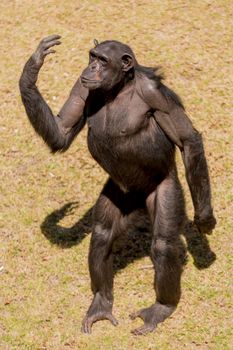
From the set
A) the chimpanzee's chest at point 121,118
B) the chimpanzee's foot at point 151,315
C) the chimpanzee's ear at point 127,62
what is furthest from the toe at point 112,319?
the chimpanzee's ear at point 127,62

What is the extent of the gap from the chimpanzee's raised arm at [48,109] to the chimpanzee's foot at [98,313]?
5.00 ft

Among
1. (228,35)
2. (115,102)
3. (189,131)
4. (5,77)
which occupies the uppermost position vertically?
(115,102)

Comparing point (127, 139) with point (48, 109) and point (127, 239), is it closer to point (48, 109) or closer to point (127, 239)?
point (48, 109)

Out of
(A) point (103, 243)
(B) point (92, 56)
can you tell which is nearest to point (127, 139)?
(B) point (92, 56)

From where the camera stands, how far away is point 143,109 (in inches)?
234

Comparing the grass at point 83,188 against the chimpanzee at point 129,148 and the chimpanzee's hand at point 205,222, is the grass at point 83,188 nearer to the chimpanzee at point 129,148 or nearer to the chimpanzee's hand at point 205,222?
the chimpanzee at point 129,148

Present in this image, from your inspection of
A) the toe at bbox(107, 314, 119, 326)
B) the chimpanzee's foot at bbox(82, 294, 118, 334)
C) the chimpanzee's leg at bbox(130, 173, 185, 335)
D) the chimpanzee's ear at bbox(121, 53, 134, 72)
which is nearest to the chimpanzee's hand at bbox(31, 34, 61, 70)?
the chimpanzee's ear at bbox(121, 53, 134, 72)

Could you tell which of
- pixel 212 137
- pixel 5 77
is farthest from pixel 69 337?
pixel 5 77

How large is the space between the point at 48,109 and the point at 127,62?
2.68 ft

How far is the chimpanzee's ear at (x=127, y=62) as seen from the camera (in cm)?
592

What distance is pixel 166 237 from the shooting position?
635cm

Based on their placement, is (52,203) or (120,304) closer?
(120,304)

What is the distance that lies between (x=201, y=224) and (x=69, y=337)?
161cm

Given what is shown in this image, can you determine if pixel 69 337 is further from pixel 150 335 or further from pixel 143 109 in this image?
pixel 143 109
